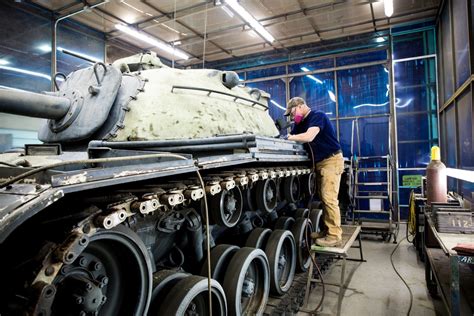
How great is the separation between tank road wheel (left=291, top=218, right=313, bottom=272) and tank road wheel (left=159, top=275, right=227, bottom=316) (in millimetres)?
2058

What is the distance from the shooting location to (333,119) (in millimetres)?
9594

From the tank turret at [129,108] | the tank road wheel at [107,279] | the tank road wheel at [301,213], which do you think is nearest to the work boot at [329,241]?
the tank road wheel at [301,213]

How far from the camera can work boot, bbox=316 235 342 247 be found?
12.9 ft

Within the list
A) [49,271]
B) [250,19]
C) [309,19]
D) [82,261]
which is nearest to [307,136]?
[82,261]

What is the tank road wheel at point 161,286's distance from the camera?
6.86 feet

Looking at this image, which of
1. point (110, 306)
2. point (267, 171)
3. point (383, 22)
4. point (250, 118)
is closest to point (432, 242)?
point (267, 171)

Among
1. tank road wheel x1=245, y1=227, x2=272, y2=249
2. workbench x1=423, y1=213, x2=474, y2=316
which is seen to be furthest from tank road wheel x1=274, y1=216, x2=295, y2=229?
workbench x1=423, y1=213, x2=474, y2=316

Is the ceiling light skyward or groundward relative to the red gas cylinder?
skyward

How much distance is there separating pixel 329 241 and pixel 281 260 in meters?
0.65

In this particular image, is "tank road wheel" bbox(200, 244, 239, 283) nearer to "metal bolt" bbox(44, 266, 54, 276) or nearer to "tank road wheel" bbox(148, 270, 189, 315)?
"tank road wheel" bbox(148, 270, 189, 315)

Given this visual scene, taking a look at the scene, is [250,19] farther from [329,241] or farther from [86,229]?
[86,229]

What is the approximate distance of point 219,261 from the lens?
9.27 feet

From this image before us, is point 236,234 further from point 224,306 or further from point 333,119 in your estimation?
point 333,119

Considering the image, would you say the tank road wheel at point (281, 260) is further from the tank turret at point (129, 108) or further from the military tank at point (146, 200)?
the tank turret at point (129, 108)
